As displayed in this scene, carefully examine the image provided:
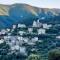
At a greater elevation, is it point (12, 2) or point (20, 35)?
point (12, 2)

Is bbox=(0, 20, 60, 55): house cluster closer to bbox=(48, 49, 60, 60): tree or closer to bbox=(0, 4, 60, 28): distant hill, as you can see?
bbox=(0, 4, 60, 28): distant hill

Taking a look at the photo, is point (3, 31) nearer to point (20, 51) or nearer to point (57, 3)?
point (20, 51)

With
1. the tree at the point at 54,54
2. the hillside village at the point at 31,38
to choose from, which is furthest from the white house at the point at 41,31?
the tree at the point at 54,54

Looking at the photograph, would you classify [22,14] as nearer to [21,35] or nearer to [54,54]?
[21,35]

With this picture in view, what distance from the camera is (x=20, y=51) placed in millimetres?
1758

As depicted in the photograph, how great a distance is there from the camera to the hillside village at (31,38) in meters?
1.76

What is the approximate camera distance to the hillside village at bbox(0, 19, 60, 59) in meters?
1.76

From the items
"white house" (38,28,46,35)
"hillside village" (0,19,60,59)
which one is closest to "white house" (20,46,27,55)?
"hillside village" (0,19,60,59)

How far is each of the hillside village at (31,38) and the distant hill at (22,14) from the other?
50 millimetres

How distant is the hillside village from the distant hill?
50 millimetres

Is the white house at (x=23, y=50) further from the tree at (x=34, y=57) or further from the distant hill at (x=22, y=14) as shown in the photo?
the distant hill at (x=22, y=14)

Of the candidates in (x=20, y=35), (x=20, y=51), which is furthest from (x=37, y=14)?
(x=20, y=51)

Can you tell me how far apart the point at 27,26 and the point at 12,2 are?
0.29 metres

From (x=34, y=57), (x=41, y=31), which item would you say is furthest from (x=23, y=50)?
(x=41, y=31)
